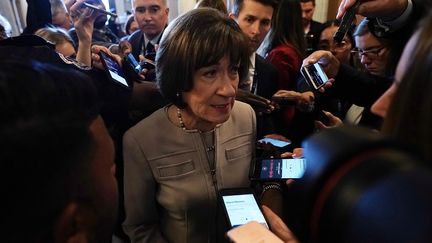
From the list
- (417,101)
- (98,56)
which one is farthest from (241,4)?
(417,101)

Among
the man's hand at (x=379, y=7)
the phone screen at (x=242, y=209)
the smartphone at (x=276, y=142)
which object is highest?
the man's hand at (x=379, y=7)

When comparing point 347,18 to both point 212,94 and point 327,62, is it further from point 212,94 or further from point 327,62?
point 212,94

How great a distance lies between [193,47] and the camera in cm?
87

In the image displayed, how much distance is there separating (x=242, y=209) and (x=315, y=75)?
2.32 feet

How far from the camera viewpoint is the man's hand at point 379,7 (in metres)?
1.02

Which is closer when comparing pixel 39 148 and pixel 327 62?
pixel 39 148

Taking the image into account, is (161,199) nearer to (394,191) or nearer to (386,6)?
(394,191)

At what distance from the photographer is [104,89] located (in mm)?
1170

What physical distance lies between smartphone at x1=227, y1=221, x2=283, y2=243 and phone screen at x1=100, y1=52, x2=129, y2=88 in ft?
2.19

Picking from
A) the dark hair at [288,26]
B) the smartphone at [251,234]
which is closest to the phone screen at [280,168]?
the smartphone at [251,234]

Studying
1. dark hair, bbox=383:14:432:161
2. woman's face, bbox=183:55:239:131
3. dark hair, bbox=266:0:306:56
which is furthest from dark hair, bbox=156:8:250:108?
dark hair, bbox=266:0:306:56

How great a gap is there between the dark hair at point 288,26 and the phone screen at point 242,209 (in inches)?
42.3

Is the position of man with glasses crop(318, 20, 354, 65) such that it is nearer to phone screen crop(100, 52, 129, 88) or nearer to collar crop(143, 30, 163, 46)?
collar crop(143, 30, 163, 46)

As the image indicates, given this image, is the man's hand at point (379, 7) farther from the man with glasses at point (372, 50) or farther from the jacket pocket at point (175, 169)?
the jacket pocket at point (175, 169)
